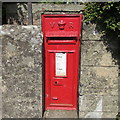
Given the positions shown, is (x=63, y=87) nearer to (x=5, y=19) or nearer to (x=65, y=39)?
(x=65, y=39)

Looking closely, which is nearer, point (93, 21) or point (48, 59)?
point (93, 21)

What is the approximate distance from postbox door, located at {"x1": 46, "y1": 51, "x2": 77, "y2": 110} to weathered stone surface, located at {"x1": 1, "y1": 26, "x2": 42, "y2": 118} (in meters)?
0.27

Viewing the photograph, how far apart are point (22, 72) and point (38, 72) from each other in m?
0.31

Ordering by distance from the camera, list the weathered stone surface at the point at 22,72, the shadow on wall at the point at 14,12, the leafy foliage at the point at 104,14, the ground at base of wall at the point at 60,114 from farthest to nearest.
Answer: the shadow on wall at the point at 14,12 < the ground at base of wall at the point at 60,114 < the weathered stone surface at the point at 22,72 < the leafy foliage at the point at 104,14

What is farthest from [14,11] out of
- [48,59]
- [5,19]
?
[48,59]

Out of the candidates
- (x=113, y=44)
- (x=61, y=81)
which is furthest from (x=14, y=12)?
(x=113, y=44)

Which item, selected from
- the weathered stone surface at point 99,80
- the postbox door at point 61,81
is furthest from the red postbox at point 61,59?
the weathered stone surface at point 99,80

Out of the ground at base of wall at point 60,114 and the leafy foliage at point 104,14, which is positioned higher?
the leafy foliage at point 104,14

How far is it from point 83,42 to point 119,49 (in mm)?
683

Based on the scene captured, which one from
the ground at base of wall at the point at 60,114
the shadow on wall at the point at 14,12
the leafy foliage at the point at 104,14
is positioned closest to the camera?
the leafy foliage at the point at 104,14

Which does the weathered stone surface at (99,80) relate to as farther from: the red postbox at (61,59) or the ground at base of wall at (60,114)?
the ground at base of wall at (60,114)

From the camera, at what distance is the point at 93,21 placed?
2.86 metres

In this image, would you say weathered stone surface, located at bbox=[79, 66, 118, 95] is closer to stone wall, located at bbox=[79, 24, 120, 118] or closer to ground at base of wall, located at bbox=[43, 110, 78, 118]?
stone wall, located at bbox=[79, 24, 120, 118]

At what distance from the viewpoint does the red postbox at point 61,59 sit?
2955 millimetres
